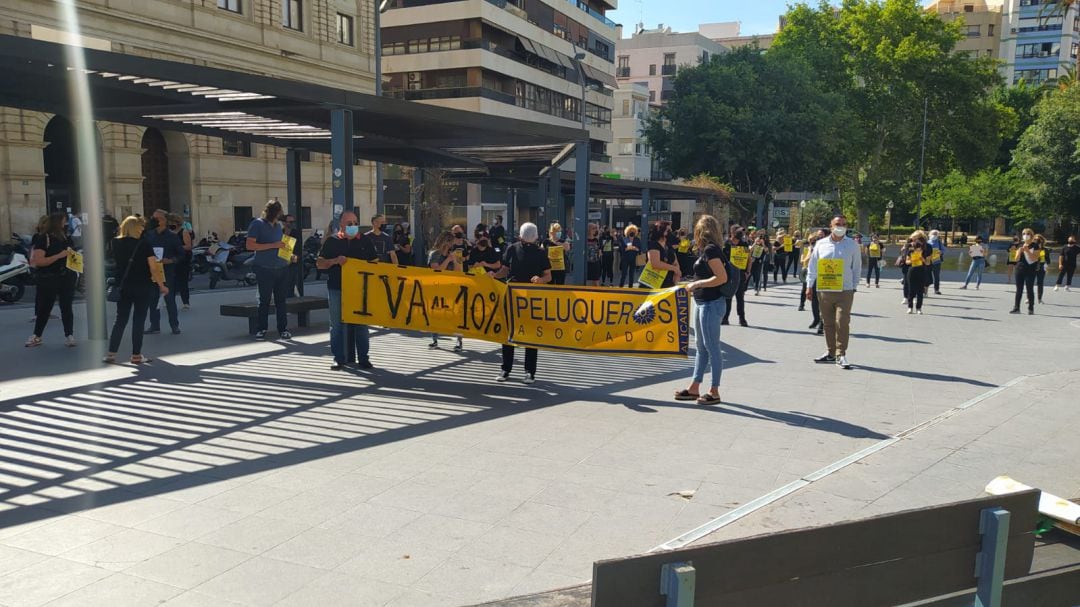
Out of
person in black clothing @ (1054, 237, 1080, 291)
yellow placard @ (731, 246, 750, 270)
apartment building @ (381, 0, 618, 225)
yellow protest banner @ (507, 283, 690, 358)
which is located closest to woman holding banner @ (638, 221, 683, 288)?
yellow protest banner @ (507, 283, 690, 358)

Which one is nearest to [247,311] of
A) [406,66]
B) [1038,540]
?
[1038,540]

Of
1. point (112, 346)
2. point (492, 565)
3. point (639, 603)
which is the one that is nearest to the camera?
point (639, 603)

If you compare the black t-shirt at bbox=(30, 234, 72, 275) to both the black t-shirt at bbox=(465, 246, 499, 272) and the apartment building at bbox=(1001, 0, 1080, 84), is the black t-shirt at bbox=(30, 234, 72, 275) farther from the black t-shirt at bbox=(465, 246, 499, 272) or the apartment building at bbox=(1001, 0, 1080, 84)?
the apartment building at bbox=(1001, 0, 1080, 84)

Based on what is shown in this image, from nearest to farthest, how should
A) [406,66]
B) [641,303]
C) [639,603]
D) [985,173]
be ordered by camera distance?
[639,603]
[641,303]
[406,66]
[985,173]

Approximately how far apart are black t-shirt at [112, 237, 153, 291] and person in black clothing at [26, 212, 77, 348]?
1.15 metres

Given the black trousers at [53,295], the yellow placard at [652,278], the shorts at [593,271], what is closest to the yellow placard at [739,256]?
the yellow placard at [652,278]

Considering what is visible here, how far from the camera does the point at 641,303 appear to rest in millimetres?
8977

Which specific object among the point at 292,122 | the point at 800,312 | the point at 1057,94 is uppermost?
the point at 1057,94

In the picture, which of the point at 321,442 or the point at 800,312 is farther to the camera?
the point at 800,312

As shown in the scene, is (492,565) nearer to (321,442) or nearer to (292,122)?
(321,442)

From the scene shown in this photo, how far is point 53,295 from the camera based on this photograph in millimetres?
10703

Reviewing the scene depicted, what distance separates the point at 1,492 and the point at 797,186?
165 ft

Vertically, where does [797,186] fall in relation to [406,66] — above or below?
below

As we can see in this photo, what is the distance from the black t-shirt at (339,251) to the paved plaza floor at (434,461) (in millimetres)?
1074
